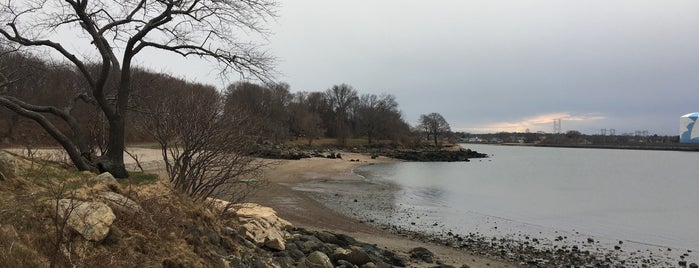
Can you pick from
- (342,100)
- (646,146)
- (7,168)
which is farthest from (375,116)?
(646,146)

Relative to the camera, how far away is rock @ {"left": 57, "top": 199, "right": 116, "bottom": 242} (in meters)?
4.71

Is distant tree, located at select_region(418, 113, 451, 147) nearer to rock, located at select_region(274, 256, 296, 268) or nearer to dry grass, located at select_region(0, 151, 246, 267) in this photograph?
rock, located at select_region(274, 256, 296, 268)

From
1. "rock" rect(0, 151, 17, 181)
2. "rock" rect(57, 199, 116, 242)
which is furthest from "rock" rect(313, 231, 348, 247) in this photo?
"rock" rect(0, 151, 17, 181)

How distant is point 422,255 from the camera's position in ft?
40.4

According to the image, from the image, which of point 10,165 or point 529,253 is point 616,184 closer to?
point 529,253

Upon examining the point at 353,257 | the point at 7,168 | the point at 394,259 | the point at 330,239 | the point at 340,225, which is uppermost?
the point at 7,168

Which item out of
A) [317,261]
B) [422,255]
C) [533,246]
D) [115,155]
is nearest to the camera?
[317,261]

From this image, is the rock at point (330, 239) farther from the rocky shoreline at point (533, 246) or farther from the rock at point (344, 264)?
the rocky shoreline at point (533, 246)

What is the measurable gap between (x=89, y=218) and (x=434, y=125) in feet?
382

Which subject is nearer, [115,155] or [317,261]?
[317,261]

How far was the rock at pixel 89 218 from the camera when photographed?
15.4 ft

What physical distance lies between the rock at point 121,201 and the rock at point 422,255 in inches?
320

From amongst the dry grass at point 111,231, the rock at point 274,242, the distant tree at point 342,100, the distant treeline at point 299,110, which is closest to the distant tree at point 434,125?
the distant treeline at point 299,110

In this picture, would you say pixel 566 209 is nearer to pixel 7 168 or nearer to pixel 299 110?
pixel 7 168
